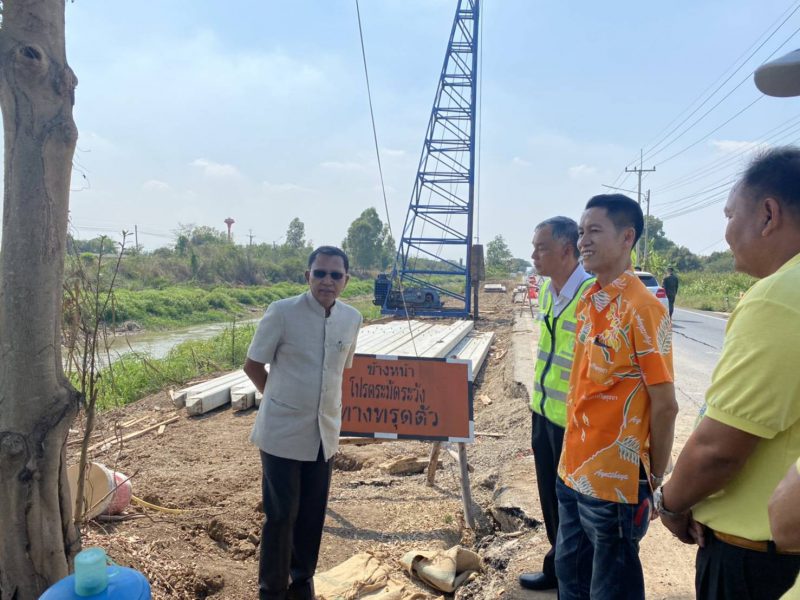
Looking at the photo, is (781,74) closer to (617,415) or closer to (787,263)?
(787,263)

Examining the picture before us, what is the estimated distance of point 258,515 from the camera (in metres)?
4.06

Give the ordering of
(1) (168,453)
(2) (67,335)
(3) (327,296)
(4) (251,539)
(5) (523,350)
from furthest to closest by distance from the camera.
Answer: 1. (5) (523,350)
2. (1) (168,453)
3. (4) (251,539)
4. (3) (327,296)
5. (2) (67,335)

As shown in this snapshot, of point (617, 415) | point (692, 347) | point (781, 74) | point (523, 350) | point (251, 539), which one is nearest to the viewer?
point (781, 74)

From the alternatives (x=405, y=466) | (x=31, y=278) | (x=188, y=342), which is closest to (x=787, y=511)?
(x=31, y=278)

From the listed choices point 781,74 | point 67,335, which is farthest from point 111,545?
point 781,74

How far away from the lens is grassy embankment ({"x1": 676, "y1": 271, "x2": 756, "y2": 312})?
25984 mm

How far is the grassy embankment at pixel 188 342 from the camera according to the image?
8.78m

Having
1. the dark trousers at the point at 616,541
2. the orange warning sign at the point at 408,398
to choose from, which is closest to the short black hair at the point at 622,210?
the dark trousers at the point at 616,541

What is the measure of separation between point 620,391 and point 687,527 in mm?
479

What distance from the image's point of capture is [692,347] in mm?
12227

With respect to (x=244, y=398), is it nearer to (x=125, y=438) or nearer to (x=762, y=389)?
(x=125, y=438)

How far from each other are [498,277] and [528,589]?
67097 mm

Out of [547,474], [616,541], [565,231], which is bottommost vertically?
[547,474]

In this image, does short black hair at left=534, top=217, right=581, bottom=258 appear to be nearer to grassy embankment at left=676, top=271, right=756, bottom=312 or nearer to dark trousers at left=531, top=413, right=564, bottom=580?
dark trousers at left=531, top=413, right=564, bottom=580
